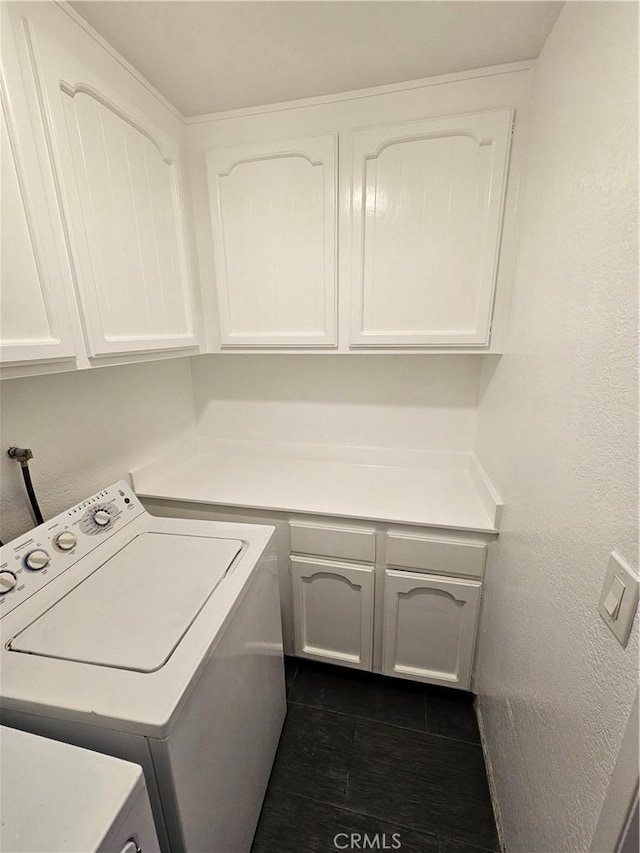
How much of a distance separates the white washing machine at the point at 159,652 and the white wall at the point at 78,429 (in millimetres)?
157

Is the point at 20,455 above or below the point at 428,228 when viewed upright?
below

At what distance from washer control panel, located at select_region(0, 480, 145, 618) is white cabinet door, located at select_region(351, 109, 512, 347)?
1.14m

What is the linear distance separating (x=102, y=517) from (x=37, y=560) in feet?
0.78

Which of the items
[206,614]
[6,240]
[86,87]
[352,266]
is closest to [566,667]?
[206,614]

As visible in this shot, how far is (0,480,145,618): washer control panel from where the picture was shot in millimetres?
909

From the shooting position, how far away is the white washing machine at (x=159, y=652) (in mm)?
662

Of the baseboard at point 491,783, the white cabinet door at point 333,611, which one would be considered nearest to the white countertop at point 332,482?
the white cabinet door at point 333,611

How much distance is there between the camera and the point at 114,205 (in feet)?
3.59

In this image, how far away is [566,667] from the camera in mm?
→ 755

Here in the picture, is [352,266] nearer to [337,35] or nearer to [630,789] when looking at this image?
[337,35]

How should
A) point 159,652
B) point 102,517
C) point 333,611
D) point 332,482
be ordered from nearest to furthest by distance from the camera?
point 159,652 < point 102,517 < point 333,611 < point 332,482

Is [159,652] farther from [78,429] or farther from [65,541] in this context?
[78,429]

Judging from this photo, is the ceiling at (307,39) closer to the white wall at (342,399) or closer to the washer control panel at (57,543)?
the white wall at (342,399)

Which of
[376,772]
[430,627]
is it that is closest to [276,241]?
[430,627]
